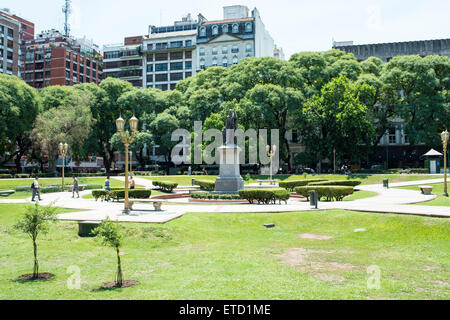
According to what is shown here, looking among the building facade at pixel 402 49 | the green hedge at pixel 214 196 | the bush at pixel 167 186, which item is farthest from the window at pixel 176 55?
the green hedge at pixel 214 196

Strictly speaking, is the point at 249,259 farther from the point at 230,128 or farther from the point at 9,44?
the point at 9,44

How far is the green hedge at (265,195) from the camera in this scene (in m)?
21.3

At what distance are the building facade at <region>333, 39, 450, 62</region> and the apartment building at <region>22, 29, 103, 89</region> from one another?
68.1m

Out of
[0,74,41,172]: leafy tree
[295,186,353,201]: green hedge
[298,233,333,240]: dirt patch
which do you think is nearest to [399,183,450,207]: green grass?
[295,186,353,201]: green hedge

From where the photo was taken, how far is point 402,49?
67.9 meters

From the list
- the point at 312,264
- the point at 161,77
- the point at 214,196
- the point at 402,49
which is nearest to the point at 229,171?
the point at 214,196

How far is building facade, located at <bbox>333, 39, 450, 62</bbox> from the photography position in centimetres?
6675

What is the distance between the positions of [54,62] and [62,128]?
54.0 metres

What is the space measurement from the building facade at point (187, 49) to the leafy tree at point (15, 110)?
1736 inches

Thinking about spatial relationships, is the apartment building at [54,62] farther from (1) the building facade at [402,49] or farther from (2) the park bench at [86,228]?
(2) the park bench at [86,228]

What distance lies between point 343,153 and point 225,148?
95.5ft

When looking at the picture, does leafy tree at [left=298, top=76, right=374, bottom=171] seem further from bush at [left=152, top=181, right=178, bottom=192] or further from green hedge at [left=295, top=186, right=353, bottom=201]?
green hedge at [left=295, top=186, right=353, bottom=201]

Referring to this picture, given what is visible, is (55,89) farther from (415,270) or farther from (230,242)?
(415,270)
